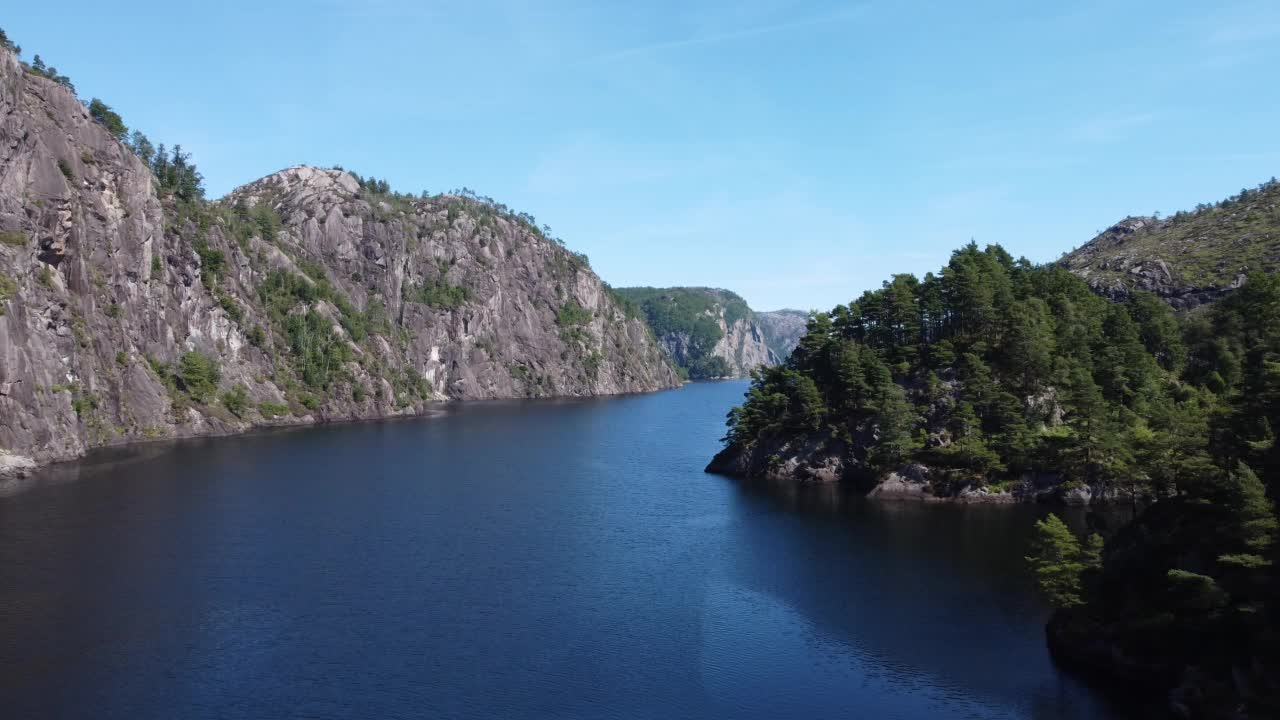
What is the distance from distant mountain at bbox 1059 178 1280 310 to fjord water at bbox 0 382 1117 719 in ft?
281

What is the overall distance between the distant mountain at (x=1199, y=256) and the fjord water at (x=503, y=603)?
281ft

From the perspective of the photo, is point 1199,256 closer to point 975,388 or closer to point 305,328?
point 975,388

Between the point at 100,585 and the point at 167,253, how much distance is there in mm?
107202

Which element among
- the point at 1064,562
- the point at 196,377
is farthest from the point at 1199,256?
the point at 196,377

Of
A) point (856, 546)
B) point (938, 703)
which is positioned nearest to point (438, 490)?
point (856, 546)

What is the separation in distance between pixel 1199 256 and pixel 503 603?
495 ft

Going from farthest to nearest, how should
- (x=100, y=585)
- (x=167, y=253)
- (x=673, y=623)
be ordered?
(x=167, y=253) < (x=100, y=585) < (x=673, y=623)

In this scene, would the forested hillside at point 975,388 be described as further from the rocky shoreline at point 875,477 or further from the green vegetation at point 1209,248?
the green vegetation at point 1209,248

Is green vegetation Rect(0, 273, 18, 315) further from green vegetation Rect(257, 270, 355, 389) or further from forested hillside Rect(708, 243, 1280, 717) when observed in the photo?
forested hillside Rect(708, 243, 1280, 717)

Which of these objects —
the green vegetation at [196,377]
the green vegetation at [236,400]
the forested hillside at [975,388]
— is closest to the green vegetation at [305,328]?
the green vegetation at [236,400]

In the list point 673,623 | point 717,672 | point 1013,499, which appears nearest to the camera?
point 717,672

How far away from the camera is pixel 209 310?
518 feet

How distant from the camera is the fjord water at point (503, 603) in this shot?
44906mm

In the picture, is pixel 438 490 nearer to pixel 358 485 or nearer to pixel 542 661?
pixel 358 485
